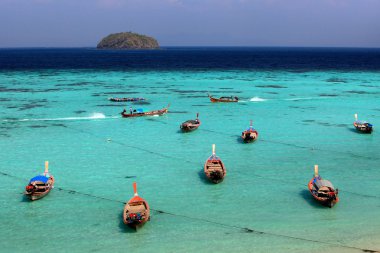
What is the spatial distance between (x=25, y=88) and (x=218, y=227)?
84819 mm

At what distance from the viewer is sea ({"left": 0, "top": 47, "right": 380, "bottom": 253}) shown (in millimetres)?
28094

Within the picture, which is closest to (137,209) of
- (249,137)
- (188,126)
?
(249,137)

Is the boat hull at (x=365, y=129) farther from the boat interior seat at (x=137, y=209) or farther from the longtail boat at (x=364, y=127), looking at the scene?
the boat interior seat at (x=137, y=209)

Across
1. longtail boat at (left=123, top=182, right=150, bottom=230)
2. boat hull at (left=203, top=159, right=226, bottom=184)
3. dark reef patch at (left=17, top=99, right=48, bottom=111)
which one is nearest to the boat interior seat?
longtail boat at (left=123, top=182, right=150, bottom=230)

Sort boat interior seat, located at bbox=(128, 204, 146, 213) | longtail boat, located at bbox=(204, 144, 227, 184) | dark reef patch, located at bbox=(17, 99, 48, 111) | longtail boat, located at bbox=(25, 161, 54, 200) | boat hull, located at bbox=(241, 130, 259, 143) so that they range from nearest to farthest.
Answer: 1. boat interior seat, located at bbox=(128, 204, 146, 213)
2. longtail boat, located at bbox=(25, 161, 54, 200)
3. longtail boat, located at bbox=(204, 144, 227, 184)
4. boat hull, located at bbox=(241, 130, 259, 143)
5. dark reef patch, located at bbox=(17, 99, 48, 111)

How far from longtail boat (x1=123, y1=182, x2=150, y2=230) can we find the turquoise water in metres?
0.72

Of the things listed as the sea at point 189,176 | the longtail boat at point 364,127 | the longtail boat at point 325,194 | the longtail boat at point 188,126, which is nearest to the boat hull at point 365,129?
the longtail boat at point 364,127

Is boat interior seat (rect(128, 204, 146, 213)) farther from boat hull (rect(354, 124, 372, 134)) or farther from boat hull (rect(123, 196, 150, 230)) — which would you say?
boat hull (rect(354, 124, 372, 134))

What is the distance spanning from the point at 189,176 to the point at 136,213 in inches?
452

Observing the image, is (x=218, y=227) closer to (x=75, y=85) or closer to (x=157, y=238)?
(x=157, y=238)

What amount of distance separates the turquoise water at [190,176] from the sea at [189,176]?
0.12 m

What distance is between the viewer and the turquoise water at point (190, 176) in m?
28.1

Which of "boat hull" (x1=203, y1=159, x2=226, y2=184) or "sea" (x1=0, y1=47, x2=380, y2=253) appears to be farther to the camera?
"boat hull" (x1=203, y1=159, x2=226, y2=184)

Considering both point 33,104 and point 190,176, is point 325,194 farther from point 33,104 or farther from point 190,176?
point 33,104
